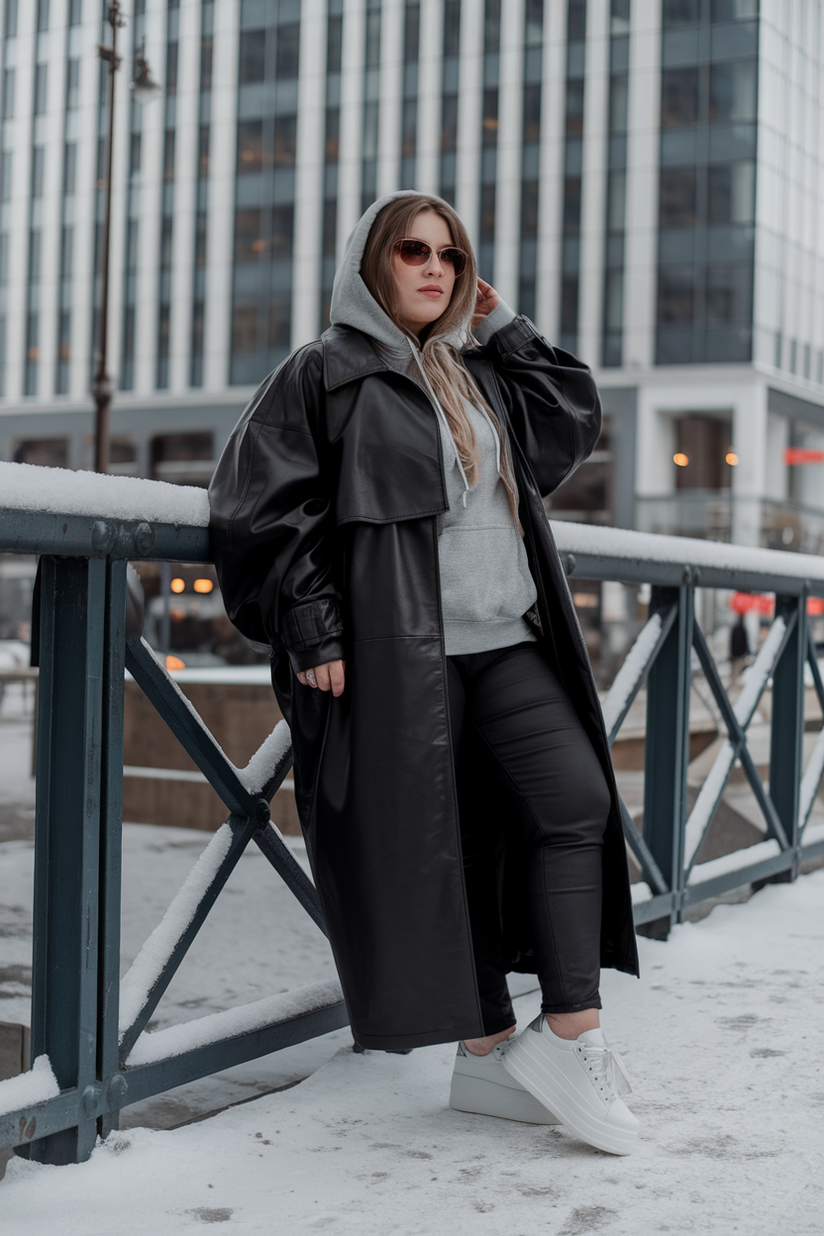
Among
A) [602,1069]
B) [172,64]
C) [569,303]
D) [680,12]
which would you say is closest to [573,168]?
[569,303]

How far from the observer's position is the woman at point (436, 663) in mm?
2461

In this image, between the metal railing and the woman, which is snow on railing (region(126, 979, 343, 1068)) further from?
the woman

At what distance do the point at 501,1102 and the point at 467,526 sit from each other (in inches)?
44.9

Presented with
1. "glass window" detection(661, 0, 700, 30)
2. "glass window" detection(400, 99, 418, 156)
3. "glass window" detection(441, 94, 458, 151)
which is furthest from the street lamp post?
"glass window" detection(661, 0, 700, 30)

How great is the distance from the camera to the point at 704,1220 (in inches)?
85.8

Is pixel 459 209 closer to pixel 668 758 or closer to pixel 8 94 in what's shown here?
pixel 8 94

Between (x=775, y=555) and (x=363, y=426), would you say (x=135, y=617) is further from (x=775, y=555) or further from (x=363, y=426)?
(x=775, y=555)

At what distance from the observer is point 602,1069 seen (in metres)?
2.54

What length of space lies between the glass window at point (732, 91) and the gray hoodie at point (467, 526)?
40.1 metres

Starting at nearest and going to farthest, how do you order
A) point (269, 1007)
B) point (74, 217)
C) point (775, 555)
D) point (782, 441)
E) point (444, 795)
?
point (444, 795) < point (269, 1007) < point (775, 555) < point (782, 441) < point (74, 217)

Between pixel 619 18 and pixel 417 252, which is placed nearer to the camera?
pixel 417 252

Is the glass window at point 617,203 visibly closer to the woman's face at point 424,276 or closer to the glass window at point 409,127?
the glass window at point 409,127

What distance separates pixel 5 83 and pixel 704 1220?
53.0 metres

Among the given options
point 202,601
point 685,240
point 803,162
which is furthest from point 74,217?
point 803,162
